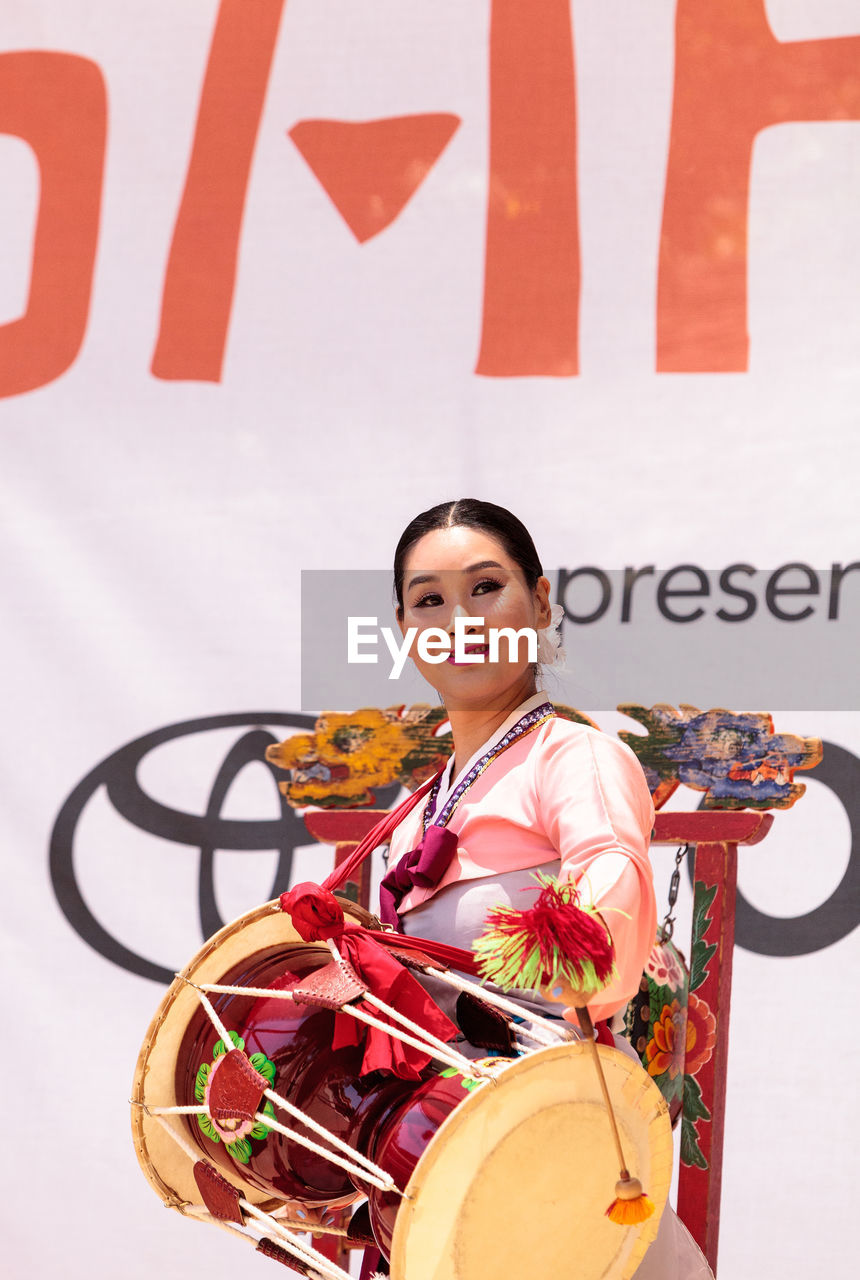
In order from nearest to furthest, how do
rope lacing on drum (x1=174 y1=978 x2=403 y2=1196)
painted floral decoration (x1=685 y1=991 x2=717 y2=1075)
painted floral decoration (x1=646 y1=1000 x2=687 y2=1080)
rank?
1. rope lacing on drum (x1=174 y1=978 x2=403 y2=1196)
2. painted floral decoration (x1=646 y1=1000 x2=687 y2=1080)
3. painted floral decoration (x1=685 y1=991 x2=717 y2=1075)

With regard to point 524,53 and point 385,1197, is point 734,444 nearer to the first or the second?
point 524,53

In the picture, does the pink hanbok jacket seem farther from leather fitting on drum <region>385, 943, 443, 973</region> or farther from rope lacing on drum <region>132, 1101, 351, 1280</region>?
rope lacing on drum <region>132, 1101, 351, 1280</region>

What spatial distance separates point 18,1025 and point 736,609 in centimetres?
129

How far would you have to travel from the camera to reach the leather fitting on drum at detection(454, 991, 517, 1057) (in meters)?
1.13

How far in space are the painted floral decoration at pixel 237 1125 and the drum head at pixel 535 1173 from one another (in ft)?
0.74

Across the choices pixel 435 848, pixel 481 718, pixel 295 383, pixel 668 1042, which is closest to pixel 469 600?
pixel 481 718

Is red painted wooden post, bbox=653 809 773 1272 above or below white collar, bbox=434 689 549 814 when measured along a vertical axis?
below

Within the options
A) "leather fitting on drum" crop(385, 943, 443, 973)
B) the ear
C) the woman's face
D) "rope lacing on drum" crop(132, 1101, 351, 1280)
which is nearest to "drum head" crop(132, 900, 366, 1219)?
"rope lacing on drum" crop(132, 1101, 351, 1280)

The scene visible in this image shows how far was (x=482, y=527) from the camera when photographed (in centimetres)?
135

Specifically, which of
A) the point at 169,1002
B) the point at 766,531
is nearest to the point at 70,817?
the point at 169,1002

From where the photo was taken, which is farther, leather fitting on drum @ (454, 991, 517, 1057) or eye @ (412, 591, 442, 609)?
eye @ (412, 591, 442, 609)

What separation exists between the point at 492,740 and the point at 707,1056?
56 cm

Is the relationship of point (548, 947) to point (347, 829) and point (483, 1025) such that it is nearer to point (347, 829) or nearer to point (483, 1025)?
point (483, 1025)

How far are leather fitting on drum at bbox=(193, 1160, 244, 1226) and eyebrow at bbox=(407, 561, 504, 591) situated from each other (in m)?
0.62
